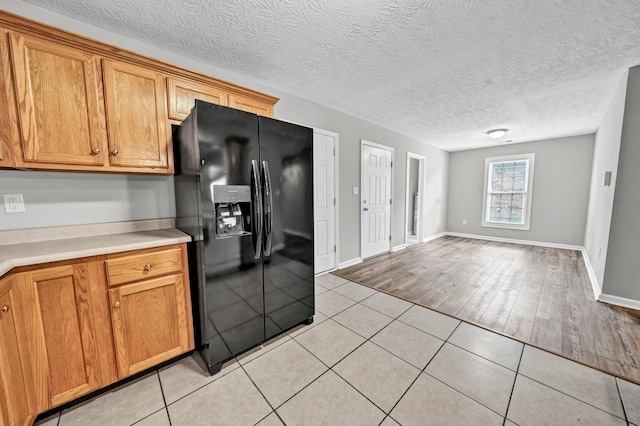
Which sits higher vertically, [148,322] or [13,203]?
[13,203]

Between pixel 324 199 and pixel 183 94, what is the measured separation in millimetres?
2037

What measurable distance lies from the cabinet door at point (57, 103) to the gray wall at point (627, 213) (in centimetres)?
464

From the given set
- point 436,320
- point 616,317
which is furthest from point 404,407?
point 616,317

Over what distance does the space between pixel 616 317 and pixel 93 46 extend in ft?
15.9

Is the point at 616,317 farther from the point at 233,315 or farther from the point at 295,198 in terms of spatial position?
the point at 233,315

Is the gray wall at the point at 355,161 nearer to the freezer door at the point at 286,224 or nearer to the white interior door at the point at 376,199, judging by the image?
the white interior door at the point at 376,199

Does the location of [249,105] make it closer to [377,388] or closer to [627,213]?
[377,388]

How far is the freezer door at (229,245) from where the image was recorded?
150cm

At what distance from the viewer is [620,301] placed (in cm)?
246

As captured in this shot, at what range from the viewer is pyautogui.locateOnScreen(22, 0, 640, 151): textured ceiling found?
5.12 ft

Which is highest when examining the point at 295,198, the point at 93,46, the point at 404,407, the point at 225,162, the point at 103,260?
the point at 93,46

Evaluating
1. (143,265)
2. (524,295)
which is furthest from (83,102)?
(524,295)

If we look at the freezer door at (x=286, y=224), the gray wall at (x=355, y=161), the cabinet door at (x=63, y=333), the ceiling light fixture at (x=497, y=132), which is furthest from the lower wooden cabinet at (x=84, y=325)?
the ceiling light fixture at (x=497, y=132)

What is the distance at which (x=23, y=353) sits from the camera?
1.16m
